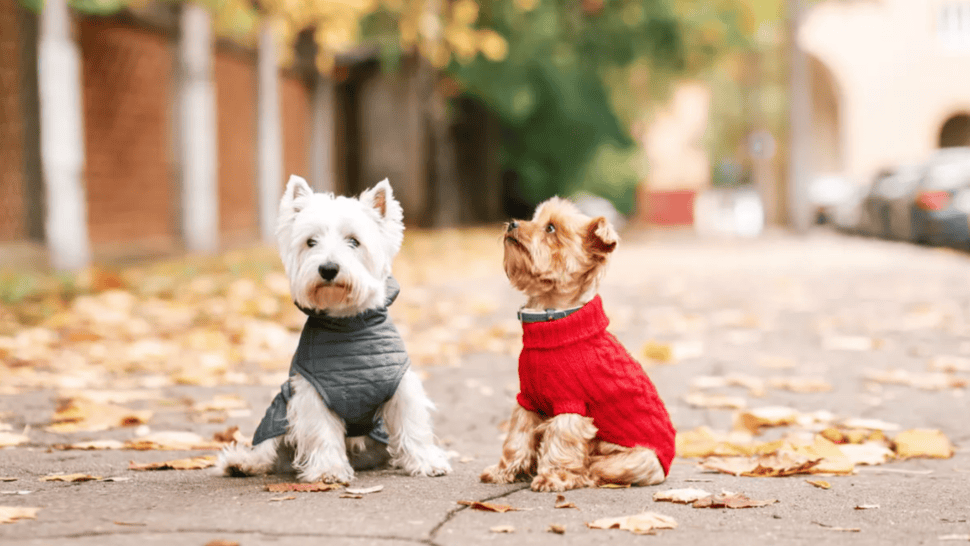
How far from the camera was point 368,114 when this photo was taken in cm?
2403

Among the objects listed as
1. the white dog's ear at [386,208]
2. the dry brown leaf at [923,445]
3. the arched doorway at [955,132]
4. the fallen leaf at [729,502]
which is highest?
the arched doorway at [955,132]

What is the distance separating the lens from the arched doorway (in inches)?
1746

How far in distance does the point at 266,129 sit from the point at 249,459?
1465 centimetres

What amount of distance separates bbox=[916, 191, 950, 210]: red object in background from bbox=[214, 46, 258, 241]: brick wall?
1248cm

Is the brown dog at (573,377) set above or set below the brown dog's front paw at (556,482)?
above

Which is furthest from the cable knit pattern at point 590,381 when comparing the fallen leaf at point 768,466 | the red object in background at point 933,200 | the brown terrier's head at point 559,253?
the red object in background at point 933,200

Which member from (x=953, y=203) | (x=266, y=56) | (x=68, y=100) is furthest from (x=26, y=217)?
(x=953, y=203)

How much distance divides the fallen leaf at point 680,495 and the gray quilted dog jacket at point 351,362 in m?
1.06

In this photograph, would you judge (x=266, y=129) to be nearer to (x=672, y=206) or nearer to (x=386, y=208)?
(x=386, y=208)

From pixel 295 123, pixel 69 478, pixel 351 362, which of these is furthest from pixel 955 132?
pixel 69 478

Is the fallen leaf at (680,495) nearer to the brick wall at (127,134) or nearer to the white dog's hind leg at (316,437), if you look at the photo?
the white dog's hind leg at (316,437)

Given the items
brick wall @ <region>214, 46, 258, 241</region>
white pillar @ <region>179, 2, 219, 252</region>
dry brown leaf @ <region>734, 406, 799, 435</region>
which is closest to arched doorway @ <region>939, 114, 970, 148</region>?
brick wall @ <region>214, 46, 258, 241</region>

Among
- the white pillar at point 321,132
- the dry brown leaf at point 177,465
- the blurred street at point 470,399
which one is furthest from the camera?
the white pillar at point 321,132

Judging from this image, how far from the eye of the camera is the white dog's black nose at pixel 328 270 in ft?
12.5
